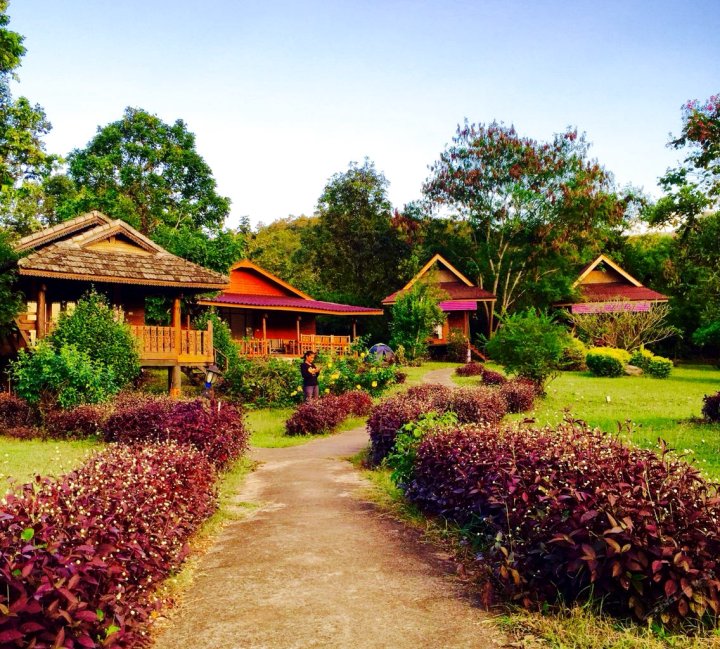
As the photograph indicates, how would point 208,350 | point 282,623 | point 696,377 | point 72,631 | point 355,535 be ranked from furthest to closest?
point 696,377
point 208,350
point 355,535
point 282,623
point 72,631

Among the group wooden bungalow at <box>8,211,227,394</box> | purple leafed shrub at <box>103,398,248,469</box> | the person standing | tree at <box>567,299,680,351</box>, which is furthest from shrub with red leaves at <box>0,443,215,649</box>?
tree at <box>567,299,680,351</box>

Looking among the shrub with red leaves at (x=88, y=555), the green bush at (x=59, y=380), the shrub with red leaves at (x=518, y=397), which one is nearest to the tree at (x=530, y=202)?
the shrub with red leaves at (x=518, y=397)

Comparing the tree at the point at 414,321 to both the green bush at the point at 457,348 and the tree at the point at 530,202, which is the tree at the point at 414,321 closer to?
the green bush at the point at 457,348

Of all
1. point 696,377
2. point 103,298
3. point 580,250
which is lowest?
point 696,377

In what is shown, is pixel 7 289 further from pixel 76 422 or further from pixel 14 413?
pixel 76 422

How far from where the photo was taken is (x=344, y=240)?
46656 mm

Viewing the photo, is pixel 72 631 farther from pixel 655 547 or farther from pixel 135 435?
pixel 135 435

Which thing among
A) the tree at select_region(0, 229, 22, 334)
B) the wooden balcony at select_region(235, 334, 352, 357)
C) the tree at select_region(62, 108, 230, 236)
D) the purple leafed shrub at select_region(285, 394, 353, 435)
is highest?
the tree at select_region(62, 108, 230, 236)

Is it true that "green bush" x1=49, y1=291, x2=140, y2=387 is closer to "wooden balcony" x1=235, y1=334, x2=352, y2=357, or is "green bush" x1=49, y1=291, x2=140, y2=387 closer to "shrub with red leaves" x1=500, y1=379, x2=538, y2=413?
"shrub with red leaves" x1=500, y1=379, x2=538, y2=413

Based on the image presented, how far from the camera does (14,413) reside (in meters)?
14.9

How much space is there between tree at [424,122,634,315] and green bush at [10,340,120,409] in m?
30.7

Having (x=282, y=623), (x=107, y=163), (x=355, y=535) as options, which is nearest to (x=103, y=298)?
(x=355, y=535)

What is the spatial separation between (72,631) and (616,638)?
3137 mm

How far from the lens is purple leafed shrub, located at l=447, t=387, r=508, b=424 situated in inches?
492
